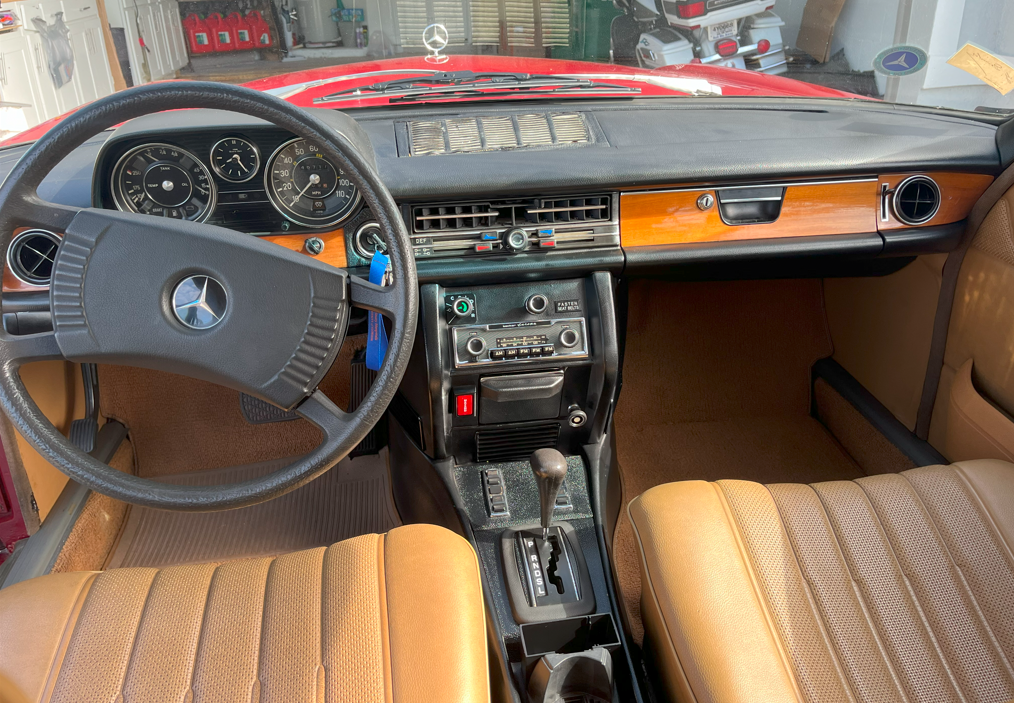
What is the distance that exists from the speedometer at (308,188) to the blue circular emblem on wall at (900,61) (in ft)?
4.57

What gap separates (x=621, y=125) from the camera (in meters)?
1.83

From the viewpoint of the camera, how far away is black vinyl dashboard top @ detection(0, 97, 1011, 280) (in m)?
1.63

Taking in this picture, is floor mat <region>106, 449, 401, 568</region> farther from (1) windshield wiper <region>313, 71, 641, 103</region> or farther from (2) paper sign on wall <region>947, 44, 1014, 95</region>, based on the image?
(2) paper sign on wall <region>947, 44, 1014, 95</region>

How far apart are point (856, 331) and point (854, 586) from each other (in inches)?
55.2

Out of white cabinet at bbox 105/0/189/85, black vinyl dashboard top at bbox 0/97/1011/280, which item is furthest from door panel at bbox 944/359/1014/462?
white cabinet at bbox 105/0/189/85

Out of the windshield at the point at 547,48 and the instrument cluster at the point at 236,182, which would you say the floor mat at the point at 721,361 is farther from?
the instrument cluster at the point at 236,182

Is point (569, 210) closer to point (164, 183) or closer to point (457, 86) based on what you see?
point (457, 86)

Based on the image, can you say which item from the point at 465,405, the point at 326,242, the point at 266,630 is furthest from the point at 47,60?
the point at 266,630

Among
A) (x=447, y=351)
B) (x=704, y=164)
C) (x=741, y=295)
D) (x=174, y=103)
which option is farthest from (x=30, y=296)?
(x=741, y=295)

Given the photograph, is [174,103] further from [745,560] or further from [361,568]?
[745,560]

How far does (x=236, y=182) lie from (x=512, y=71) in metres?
0.77

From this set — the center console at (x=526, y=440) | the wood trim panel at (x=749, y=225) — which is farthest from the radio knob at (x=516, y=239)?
the wood trim panel at (x=749, y=225)

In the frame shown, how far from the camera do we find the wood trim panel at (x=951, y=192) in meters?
1.84

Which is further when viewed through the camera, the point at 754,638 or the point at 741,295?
the point at 741,295
